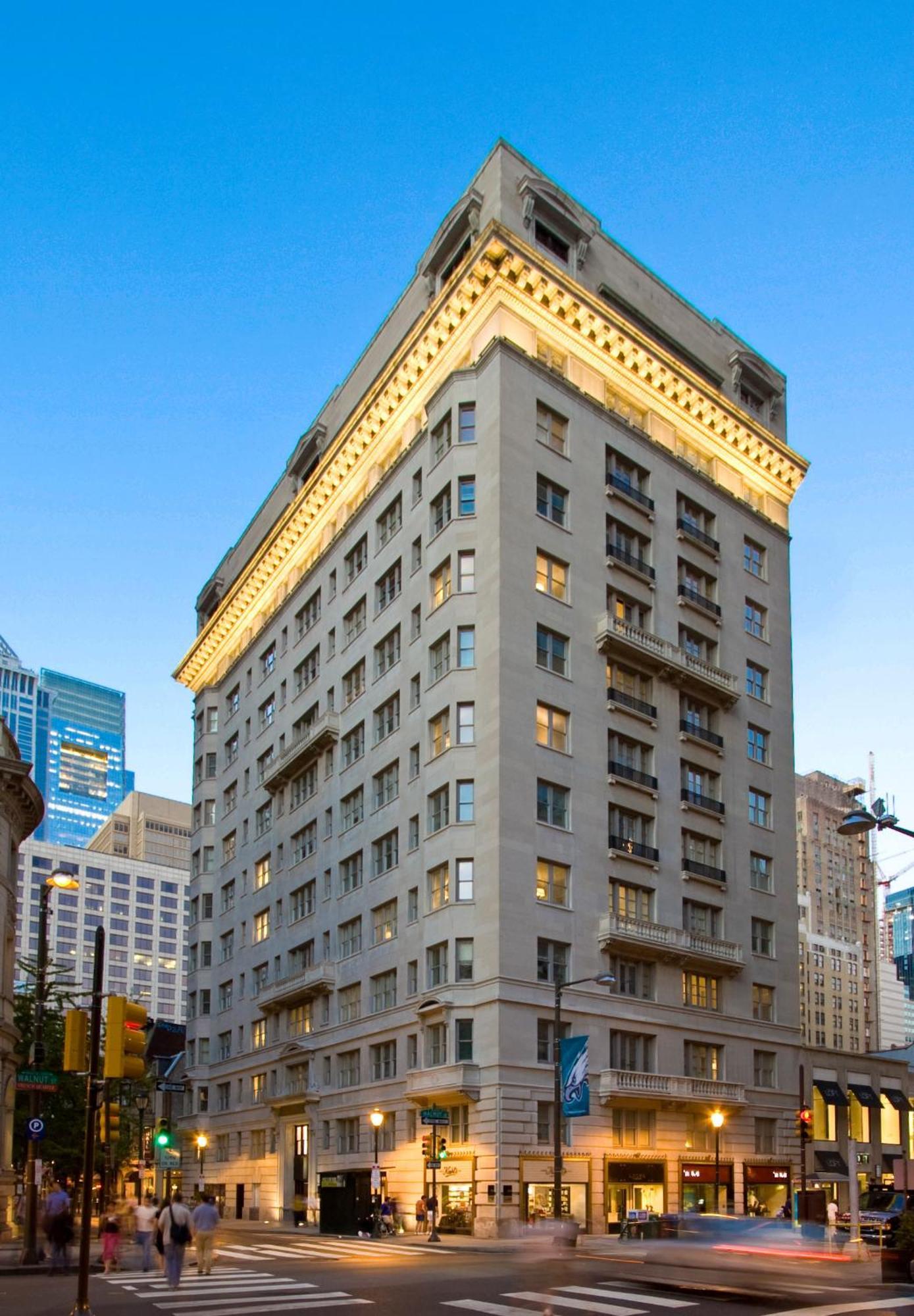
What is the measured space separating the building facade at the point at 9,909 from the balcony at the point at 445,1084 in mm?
16801

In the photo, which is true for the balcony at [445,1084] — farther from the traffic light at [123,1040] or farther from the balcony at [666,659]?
the traffic light at [123,1040]

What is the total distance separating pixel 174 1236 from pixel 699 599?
4979cm

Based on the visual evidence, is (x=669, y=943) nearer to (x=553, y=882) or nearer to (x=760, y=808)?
(x=553, y=882)

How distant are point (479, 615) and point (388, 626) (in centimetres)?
1013

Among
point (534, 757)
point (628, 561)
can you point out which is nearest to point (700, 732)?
point (628, 561)

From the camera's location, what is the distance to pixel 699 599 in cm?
7156

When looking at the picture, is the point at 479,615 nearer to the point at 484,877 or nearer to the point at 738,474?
the point at 484,877

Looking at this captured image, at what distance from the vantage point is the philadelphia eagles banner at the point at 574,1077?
47125mm

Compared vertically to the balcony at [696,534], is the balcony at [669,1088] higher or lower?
lower

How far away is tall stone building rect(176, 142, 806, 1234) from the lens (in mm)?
57125

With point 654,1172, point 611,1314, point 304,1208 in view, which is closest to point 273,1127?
point 304,1208

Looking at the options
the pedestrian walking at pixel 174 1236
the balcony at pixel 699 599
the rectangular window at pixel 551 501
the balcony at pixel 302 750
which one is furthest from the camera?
the balcony at pixel 302 750

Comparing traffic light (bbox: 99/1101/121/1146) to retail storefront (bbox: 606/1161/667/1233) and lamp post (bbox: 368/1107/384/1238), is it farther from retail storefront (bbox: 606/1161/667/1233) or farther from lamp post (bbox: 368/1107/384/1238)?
retail storefront (bbox: 606/1161/667/1233)

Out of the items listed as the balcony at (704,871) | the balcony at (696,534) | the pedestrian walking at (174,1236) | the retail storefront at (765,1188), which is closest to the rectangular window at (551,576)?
the balcony at (696,534)
